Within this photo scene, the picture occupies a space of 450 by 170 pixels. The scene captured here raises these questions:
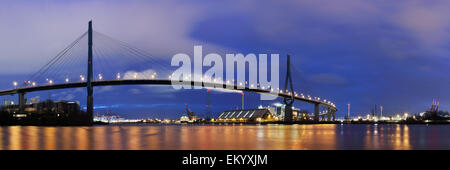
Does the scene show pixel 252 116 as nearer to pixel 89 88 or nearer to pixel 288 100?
pixel 288 100

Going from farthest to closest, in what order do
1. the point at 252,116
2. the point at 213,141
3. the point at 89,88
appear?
the point at 252,116 < the point at 89,88 < the point at 213,141

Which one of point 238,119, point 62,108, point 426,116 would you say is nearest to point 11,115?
point 62,108

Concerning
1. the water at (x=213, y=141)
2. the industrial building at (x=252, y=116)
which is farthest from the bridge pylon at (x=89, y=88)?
the industrial building at (x=252, y=116)

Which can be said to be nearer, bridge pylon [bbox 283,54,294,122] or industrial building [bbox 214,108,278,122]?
bridge pylon [bbox 283,54,294,122]

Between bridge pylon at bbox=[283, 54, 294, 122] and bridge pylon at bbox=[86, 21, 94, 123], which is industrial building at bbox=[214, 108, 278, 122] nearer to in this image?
bridge pylon at bbox=[283, 54, 294, 122]

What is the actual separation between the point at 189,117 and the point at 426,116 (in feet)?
301

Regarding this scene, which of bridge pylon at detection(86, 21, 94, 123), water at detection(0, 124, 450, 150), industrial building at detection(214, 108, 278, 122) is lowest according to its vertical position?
industrial building at detection(214, 108, 278, 122)

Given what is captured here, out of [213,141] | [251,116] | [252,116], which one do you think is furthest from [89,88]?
[251,116]

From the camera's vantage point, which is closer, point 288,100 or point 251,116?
point 288,100

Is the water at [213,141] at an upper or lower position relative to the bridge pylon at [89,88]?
lower

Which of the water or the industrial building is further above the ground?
the water

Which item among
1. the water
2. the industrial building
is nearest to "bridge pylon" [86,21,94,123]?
the water

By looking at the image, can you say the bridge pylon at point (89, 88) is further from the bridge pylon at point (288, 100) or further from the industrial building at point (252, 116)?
the industrial building at point (252, 116)
